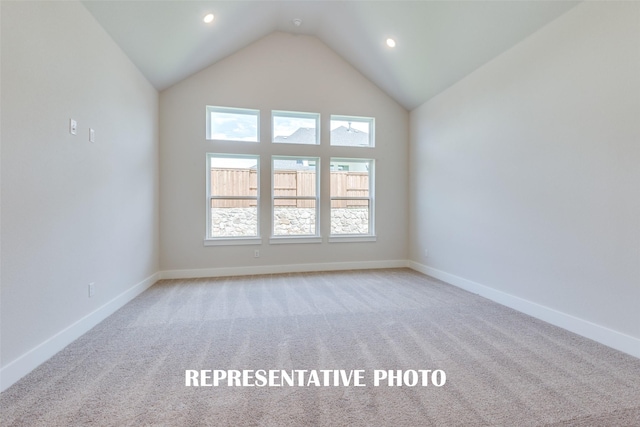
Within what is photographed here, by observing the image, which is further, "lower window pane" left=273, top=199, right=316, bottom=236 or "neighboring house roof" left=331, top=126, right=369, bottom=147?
"neighboring house roof" left=331, top=126, right=369, bottom=147

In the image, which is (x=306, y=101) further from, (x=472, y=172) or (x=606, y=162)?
(x=606, y=162)

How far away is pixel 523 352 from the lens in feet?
7.13

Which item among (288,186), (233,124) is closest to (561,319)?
(288,186)

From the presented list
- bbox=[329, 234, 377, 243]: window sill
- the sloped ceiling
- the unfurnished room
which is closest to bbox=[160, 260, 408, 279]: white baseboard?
the unfurnished room

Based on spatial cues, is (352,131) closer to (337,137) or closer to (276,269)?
(337,137)

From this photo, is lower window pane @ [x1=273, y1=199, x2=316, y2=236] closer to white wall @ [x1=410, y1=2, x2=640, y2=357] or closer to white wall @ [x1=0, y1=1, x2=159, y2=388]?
white wall @ [x1=0, y1=1, x2=159, y2=388]

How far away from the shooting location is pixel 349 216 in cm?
525

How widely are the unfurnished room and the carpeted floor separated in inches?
0.8

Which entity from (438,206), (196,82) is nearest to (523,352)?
(438,206)

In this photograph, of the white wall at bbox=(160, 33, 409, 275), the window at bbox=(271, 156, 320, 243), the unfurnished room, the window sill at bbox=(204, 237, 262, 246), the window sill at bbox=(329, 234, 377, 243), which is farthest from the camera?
the window sill at bbox=(329, 234, 377, 243)

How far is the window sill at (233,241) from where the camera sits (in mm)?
4625

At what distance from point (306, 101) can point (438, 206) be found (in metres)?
2.80

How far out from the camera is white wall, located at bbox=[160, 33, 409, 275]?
449 cm

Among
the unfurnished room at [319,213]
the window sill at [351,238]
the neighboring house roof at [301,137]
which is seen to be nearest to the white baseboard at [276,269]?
the unfurnished room at [319,213]
